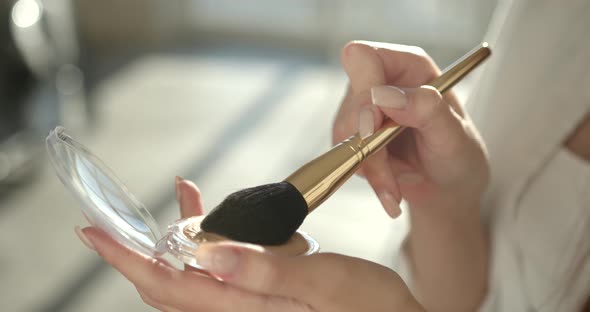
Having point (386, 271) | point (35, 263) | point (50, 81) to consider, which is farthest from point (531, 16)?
point (50, 81)

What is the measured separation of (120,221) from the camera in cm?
37

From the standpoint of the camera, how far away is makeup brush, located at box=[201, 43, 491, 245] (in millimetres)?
335

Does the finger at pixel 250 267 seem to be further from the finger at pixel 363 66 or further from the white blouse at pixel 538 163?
the white blouse at pixel 538 163

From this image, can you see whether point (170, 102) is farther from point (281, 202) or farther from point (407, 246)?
point (281, 202)

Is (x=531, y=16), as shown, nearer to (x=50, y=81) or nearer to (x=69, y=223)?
(x=69, y=223)

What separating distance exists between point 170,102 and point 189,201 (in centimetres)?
154

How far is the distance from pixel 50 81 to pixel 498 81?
1.44 meters

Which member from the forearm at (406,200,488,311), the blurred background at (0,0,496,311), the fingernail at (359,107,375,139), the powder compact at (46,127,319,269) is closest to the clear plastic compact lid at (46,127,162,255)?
the powder compact at (46,127,319,269)

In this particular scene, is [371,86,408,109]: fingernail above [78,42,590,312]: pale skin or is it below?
above

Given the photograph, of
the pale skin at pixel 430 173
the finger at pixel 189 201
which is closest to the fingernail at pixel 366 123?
the pale skin at pixel 430 173

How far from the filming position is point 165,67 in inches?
84.0

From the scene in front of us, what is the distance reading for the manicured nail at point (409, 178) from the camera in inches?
20.7

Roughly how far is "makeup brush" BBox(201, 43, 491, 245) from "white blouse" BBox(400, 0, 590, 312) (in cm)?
23

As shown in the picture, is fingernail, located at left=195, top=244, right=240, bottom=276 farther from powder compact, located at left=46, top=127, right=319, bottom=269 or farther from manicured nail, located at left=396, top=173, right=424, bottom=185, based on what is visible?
manicured nail, located at left=396, top=173, right=424, bottom=185
